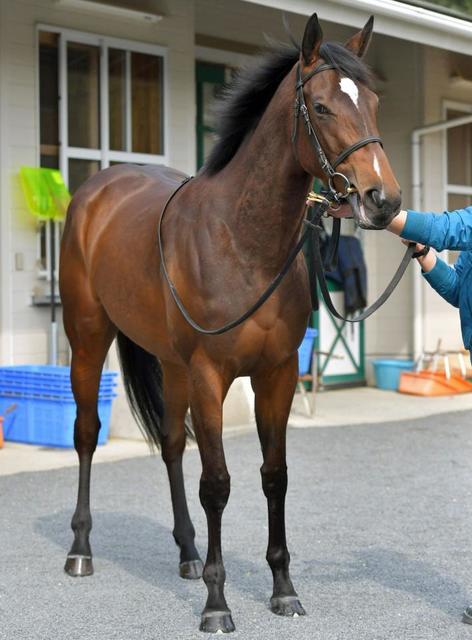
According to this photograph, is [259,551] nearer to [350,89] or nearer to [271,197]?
[271,197]

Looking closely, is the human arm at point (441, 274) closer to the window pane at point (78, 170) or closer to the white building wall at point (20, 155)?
the white building wall at point (20, 155)

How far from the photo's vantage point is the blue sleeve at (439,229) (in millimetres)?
2854

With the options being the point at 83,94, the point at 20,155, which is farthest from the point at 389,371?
the point at 20,155

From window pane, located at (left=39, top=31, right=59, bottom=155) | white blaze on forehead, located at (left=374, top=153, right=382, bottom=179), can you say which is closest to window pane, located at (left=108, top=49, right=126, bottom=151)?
A: window pane, located at (left=39, top=31, right=59, bottom=155)

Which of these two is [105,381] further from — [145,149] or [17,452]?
[145,149]

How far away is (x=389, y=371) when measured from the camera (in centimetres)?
967

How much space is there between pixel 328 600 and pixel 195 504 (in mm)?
1606

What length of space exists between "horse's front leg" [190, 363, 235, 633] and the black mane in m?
0.84

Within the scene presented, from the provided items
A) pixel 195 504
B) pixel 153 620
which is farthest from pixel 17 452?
pixel 153 620

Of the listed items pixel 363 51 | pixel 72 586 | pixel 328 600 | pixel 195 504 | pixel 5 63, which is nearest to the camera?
pixel 363 51

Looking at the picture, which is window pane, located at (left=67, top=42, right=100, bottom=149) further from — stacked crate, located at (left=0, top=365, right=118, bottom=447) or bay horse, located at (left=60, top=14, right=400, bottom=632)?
bay horse, located at (left=60, top=14, right=400, bottom=632)

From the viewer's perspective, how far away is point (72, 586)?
3.64m

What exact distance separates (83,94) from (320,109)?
17.0 ft

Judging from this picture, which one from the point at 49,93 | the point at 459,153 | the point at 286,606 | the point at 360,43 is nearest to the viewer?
the point at 360,43
